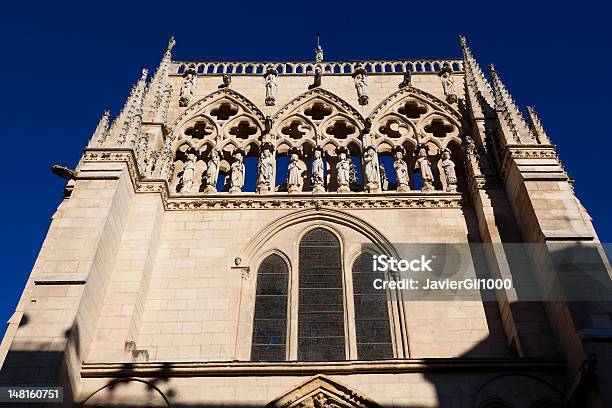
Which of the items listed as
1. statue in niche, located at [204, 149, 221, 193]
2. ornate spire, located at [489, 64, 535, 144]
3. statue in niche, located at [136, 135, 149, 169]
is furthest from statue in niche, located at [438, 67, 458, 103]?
statue in niche, located at [136, 135, 149, 169]

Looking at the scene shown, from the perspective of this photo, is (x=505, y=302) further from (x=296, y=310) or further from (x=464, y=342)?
(x=296, y=310)

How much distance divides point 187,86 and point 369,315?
998 centimetres

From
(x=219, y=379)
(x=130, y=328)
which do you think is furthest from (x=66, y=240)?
(x=219, y=379)

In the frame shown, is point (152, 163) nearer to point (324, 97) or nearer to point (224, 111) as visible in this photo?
point (224, 111)

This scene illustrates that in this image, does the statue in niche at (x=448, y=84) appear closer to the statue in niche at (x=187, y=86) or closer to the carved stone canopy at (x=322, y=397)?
the statue in niche at (x=187, y=86)

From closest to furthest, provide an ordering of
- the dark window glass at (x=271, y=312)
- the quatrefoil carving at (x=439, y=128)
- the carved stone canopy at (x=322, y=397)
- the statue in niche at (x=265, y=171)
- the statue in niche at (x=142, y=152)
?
1. the carved stone canopy at (x=322, y=397)
2. the dark window glass at (x=271, y=312)
3. the statue in niche at (x=142, y=152)
4. the statue in niche at (x=265, y=171)
5. the quatrefoil carving at (x=439, y=128)

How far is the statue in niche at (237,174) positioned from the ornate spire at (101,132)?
3432mm

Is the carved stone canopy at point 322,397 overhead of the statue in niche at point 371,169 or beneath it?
beneath

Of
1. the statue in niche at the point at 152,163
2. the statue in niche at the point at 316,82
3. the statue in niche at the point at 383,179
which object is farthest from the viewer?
the statue in niche at the point at 316,82

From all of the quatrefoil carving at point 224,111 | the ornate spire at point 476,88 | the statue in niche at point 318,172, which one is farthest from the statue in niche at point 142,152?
the ornate spire at point 476,88

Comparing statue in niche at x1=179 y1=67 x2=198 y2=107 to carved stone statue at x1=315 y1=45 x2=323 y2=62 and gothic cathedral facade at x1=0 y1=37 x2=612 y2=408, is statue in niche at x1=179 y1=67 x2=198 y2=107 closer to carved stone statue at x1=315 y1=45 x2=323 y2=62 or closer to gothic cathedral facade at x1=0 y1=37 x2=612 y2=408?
gothic cathedral facade at x1=0 y1=37 x2=612 y2=408

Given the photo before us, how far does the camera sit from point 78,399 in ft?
37.5

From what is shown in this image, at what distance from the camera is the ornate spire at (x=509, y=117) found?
51.1ft

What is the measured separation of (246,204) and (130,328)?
4623 mm
